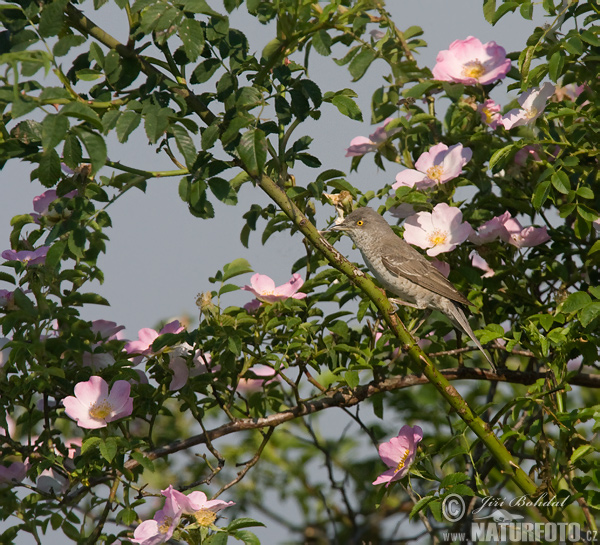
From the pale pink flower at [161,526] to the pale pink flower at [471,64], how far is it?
2.27 meters

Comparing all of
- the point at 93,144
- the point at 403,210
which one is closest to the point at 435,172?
the point at 403,210

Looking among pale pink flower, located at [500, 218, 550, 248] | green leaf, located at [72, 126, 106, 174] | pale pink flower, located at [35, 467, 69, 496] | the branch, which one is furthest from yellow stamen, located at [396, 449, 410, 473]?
green leaf, located at [72, 126, 106, 174]

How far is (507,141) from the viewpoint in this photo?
3475 millimetres

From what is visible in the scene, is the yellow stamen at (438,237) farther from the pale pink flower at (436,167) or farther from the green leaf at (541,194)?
the green leaf at (541,194)

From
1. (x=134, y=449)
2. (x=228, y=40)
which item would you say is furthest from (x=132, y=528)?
(x=228, y=40)

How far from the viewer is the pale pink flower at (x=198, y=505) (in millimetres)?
2564

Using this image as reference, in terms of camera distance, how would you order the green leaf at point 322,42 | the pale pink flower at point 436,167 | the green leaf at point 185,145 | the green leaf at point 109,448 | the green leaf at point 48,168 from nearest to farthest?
→ the green leaf at point 48,168 < the green leaf at point 185,145 < the green leaf at point 322,42 < the green leaf at point 109,448 < the pale pink flower at point 436,167

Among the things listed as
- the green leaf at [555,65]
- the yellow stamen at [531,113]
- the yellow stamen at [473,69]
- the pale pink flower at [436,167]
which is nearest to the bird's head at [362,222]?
the pale pink flower at [436,167]

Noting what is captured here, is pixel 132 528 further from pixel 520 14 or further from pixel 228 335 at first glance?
pixel 520 14

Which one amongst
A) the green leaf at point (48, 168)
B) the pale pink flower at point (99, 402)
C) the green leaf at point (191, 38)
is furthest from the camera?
the pale pink flower at point (99, 402)

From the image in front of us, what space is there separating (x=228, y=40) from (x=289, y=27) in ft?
0.90

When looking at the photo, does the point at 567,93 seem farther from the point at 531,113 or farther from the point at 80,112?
the point at 80,112

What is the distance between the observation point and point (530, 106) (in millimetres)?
3139

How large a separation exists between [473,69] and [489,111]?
23 cm
